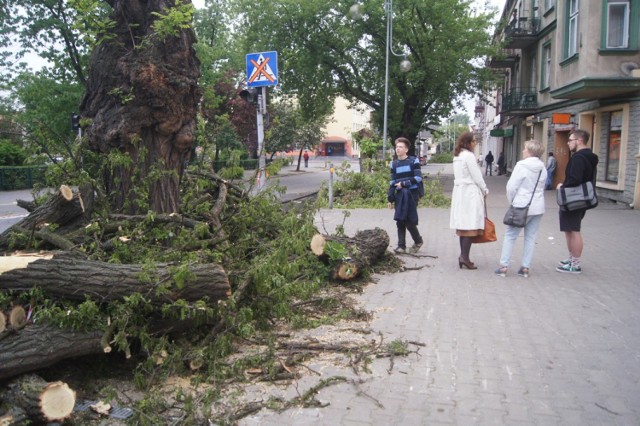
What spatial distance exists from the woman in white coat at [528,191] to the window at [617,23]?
37.1 feet

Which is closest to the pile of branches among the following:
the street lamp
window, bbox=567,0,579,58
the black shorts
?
the black shorts

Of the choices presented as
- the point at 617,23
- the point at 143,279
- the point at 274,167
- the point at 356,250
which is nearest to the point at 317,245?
the point at 356,250

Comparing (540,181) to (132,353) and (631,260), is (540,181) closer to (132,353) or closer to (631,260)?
(631,260)

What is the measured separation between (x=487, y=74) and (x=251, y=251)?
87.0 ft

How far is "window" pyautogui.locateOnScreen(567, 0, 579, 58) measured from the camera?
18.3 metres

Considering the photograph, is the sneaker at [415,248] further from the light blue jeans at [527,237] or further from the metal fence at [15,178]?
the metal fence at [15,178]

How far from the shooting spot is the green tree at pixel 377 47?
27281mm

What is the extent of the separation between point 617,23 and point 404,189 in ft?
39.5

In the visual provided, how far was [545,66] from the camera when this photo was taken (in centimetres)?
2702

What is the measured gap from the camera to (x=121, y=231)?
5.13 m

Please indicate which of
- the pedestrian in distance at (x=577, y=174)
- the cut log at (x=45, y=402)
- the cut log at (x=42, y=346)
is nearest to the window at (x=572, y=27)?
the pedestrian in distance at (x=577, y=174)

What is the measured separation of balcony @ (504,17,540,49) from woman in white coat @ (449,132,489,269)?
22885 millimetres

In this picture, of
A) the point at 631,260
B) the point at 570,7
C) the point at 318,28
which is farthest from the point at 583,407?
the point at 318,28

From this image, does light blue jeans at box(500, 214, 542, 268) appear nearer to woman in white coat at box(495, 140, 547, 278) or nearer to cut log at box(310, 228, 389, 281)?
woman in white coat at box(495, 140, 547, 278)
